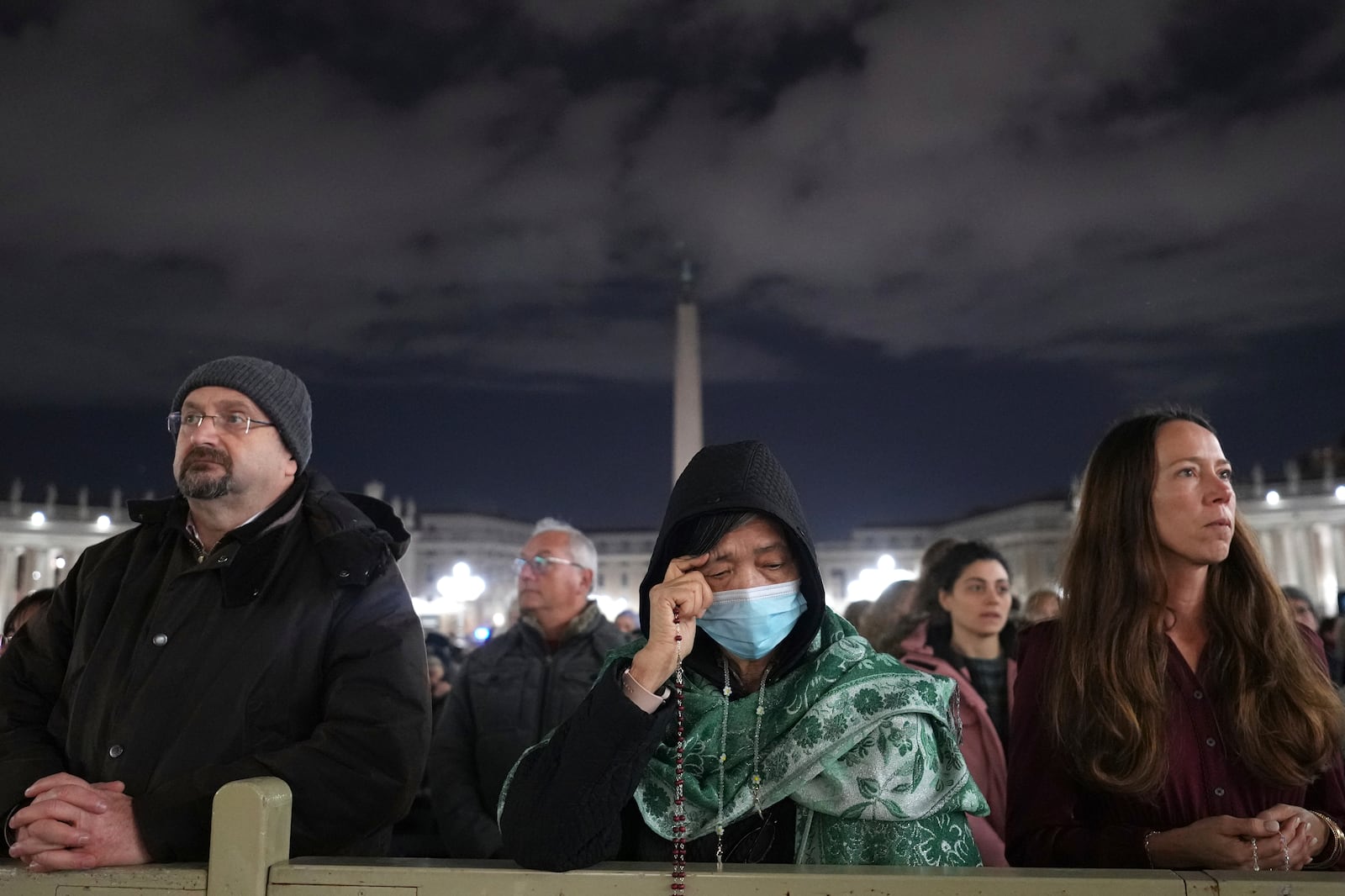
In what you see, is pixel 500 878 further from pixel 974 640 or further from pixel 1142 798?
pixel 974 640

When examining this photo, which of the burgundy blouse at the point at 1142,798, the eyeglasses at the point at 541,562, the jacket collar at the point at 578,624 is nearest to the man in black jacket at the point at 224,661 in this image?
the burgundy blouse at the point at 1142,798

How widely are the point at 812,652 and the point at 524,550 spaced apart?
12.2 feet

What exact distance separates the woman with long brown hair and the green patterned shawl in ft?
1.98

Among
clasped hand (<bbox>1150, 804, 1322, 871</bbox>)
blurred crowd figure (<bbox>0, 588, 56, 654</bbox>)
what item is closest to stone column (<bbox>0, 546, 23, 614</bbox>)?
blurred crowd figure (<bbox>0, 588, 56, 654</bbox>)

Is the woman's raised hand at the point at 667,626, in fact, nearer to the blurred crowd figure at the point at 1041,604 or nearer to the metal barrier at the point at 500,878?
the metal barrier at the point at 500,878

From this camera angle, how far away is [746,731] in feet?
9.09

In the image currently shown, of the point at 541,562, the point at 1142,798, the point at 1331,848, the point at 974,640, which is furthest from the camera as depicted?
the point at 541,562

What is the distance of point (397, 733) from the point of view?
3.37 metres

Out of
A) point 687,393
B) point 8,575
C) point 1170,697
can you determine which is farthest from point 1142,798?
point 8,575

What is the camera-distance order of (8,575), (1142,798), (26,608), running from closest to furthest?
(1142,798)
(26,608)
(8,575)

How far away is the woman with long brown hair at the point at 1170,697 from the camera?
301cm

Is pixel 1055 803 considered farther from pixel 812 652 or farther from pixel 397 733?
pixel 397 733

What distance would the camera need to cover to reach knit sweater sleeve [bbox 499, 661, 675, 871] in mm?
2389

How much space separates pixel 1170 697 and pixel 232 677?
9.62 ft
